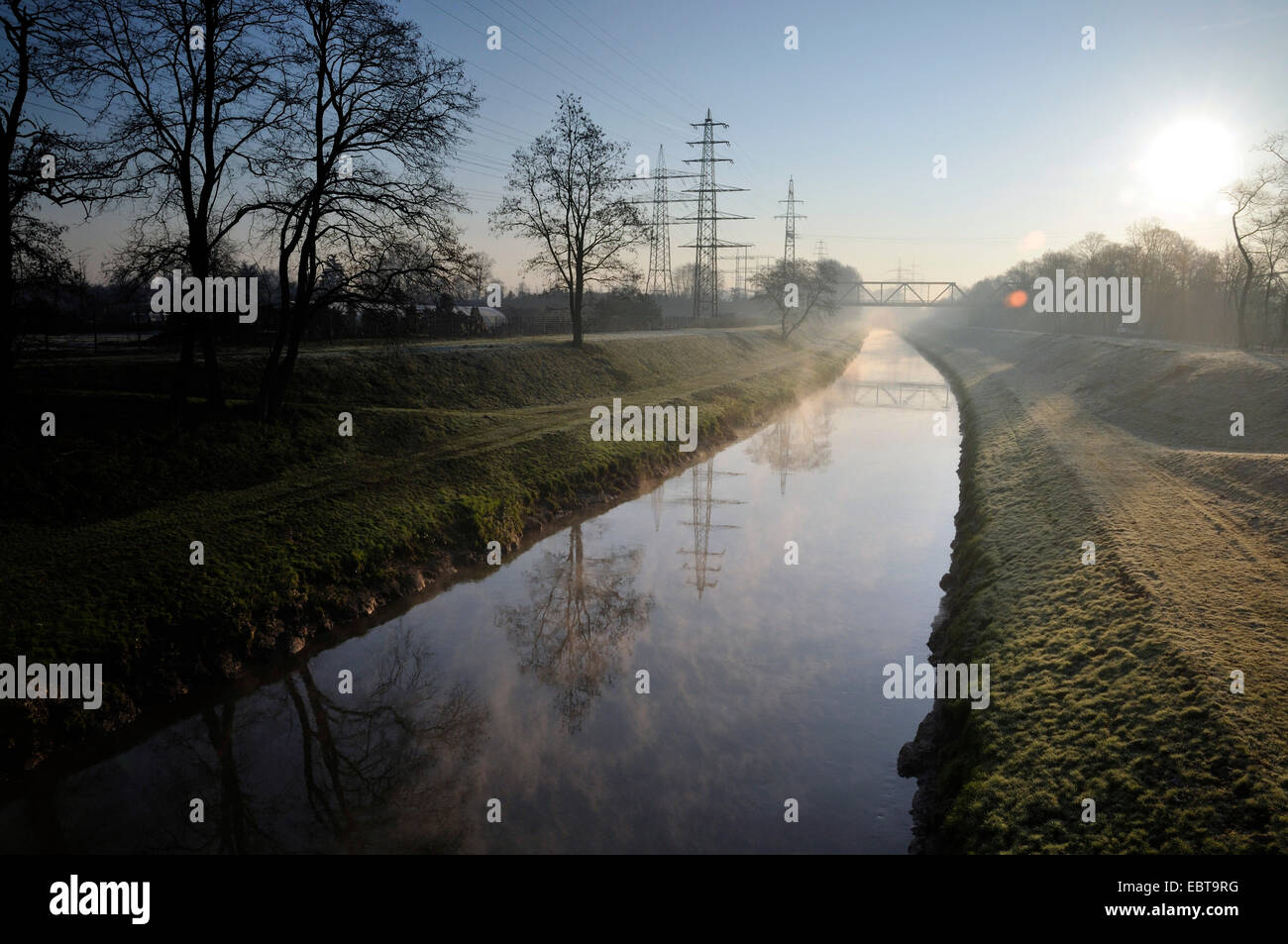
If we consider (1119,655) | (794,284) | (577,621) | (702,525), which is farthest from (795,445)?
(794,284)

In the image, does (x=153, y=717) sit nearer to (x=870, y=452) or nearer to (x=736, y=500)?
(x=736, y=500)

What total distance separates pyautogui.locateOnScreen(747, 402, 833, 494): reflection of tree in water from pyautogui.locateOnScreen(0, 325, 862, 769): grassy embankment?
444 cm

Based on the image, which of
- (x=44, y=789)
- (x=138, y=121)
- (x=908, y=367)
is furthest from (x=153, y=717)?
(x=908, y=367)

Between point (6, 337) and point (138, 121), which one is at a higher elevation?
point (138, 121)

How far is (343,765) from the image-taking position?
1038cm

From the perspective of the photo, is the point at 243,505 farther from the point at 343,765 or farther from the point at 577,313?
the point at 577,313

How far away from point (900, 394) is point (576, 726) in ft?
156

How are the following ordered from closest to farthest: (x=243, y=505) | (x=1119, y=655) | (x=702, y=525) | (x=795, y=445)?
(x=1119, y=655) < (x=243, y=505) < (x=702, y=525) < (x=795, y=445)

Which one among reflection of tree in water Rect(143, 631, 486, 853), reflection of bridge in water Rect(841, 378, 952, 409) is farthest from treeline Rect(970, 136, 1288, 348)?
reflection of tree in water Rect(143, 631, 486, 853)

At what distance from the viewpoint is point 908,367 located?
7675 cm

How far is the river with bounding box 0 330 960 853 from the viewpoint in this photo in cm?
894

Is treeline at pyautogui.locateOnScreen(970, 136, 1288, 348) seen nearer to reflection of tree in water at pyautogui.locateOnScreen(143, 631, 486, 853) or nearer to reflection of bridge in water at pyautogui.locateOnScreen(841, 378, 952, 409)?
reflection of bridge in water at pyautogui.locateOnScreen(841, 378, 952, 409)

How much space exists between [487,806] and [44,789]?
549 cm
